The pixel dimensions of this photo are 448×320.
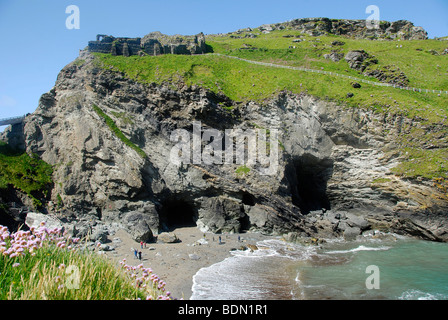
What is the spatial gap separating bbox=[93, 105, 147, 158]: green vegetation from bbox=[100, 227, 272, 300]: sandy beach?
1129 centimetres

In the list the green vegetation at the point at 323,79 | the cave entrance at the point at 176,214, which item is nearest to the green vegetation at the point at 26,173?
the cave entrance at the point at 176,214

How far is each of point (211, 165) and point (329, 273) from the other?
2154 centimetres

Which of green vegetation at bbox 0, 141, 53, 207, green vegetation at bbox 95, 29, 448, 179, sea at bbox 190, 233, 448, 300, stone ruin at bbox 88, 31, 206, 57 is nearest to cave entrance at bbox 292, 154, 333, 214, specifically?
green vegetation at bbox 95, 29, 448, 179

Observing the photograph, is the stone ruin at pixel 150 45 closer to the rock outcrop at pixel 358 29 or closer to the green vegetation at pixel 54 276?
the green vegetation at pixel 54 276

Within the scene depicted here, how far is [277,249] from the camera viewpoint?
101 ft

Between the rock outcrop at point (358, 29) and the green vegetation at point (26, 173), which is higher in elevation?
the rock outcrop at point (358, 29)

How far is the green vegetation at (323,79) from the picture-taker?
38.8 metres

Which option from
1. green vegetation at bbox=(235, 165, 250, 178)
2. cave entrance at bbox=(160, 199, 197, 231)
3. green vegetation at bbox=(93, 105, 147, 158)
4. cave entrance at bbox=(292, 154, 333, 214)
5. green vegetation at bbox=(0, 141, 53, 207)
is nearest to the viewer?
green vegetation at bbox=(0, 141, 53, 207)

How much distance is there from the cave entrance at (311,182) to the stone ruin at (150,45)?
3454cm

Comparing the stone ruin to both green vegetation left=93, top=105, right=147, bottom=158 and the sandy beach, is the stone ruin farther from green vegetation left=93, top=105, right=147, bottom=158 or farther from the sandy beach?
the sandy beach

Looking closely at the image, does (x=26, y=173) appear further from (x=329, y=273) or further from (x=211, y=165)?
(x=329, y=273)

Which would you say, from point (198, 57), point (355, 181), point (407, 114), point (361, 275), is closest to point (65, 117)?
point (198, 57)

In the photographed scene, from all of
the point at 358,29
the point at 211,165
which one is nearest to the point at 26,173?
the point at 211,165

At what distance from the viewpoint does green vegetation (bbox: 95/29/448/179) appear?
38844 millimetres
